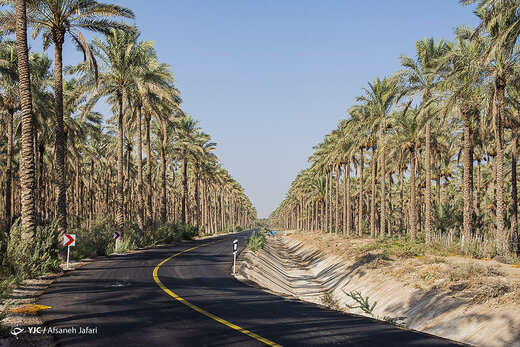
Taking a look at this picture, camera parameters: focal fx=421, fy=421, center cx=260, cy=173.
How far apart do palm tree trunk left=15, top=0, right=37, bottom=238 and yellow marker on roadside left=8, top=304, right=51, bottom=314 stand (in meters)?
5.89

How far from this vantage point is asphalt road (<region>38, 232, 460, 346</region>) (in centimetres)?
754

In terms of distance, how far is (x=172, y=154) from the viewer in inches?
1941

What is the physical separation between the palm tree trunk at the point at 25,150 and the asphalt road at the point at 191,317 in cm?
266

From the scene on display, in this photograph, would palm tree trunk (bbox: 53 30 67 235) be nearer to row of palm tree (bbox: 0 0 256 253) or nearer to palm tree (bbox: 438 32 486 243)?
row of palm tree (bbox: 0 0 256 253)

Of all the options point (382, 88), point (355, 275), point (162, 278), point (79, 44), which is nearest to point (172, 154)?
point (382, 88)

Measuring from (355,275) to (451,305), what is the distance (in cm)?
1081

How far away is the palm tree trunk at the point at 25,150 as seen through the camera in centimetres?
1534

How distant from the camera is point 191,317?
9234 mm

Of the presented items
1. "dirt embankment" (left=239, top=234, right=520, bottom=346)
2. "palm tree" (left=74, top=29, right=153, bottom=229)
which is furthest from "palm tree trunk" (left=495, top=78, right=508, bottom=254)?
"palm tree" (left=74, top=29, right=153, bottom=229)

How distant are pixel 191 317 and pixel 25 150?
35.3ft

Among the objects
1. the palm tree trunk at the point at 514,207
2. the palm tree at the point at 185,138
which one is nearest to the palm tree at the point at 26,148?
the palm tree trunk at the point at 514,207

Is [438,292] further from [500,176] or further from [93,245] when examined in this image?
[93,245]

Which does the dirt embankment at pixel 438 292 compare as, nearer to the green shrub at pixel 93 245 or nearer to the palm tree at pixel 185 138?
the green shrub at pixel 93 245

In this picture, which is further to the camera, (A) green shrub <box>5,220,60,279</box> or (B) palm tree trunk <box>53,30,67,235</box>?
(B) palm tree trunk <box>53,30,67,235</box>
